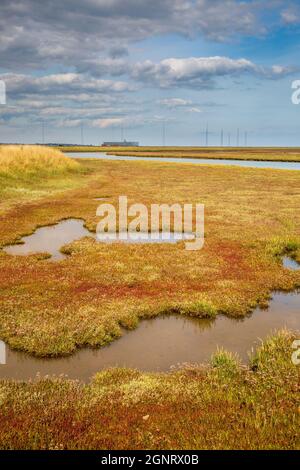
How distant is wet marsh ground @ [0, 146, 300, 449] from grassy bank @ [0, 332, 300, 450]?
0.08 feet

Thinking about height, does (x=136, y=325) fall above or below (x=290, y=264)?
below

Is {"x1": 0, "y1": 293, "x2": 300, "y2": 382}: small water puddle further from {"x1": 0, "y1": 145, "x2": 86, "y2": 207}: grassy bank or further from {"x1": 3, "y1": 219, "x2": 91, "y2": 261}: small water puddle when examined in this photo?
{"x1": 0, "y1": 145, "x2": 86, "y2": 207}: grassy bank

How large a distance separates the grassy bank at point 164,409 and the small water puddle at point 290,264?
9540 mm

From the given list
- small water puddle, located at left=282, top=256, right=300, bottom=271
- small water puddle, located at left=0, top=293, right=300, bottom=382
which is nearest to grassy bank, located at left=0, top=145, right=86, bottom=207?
small water puddle, located at left=282, top=256, right=300, bottom=271

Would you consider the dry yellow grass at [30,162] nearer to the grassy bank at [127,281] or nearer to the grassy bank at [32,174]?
the grassy bank at [32,174]

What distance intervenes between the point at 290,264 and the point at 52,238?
14.2 m

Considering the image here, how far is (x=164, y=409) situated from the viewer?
817 centimetres

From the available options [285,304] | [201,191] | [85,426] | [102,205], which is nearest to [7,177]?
[102,205]

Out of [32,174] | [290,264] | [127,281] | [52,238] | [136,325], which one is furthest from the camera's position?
[32,174]

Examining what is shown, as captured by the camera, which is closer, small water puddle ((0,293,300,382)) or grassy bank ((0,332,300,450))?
grassy bank ((0,332,300,450))

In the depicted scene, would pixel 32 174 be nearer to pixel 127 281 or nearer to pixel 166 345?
pixel 127 281

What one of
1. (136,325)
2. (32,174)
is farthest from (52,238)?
(32,174)

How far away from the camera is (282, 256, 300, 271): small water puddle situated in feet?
62.3

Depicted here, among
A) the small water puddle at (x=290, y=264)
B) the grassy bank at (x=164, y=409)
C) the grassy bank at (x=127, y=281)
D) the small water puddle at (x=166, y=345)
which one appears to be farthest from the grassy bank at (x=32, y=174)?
the grassy bank at (x=164, y=409)
